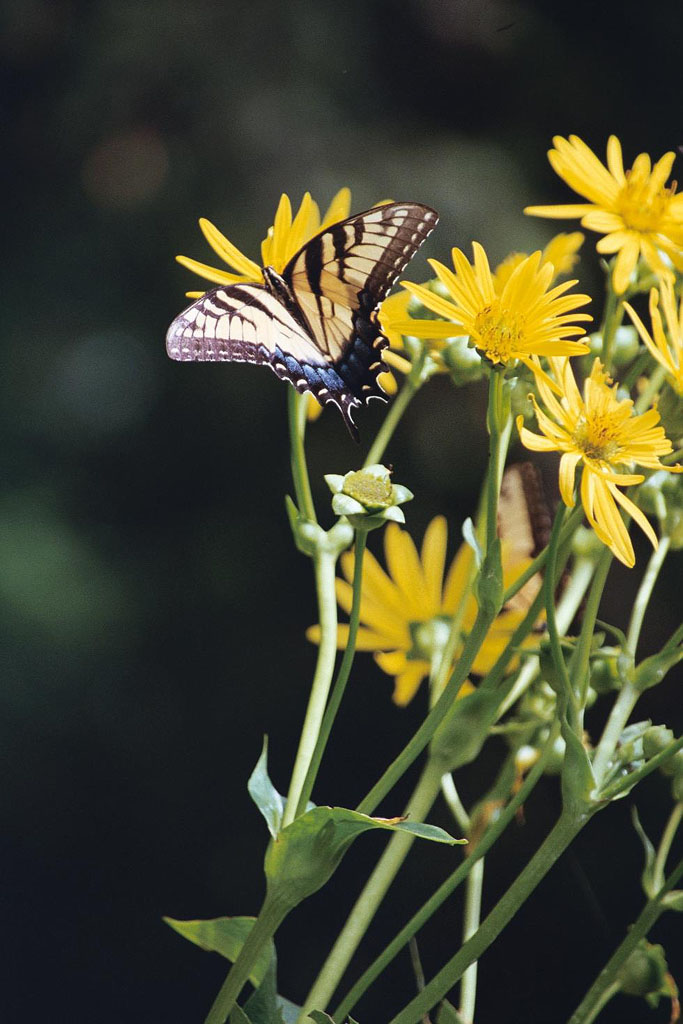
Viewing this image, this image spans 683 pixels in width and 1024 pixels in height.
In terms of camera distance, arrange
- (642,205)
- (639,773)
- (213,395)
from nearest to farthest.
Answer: (639,773) → (642,205) → (213,395)

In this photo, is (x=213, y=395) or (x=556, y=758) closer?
(x=556, y=758)

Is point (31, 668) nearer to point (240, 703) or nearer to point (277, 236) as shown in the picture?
point (240, 703)

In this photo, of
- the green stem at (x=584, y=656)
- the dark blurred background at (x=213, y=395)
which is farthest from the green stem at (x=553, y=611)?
the dark blurred background at (x=213, y=395)

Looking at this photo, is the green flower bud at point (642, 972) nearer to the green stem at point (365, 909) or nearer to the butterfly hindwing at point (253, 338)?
the green stem at point (365, 909)

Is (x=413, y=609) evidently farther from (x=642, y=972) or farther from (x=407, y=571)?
(x=642, y=972)

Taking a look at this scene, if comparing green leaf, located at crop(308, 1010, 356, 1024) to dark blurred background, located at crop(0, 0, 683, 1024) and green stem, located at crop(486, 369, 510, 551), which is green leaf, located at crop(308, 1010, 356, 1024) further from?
dark blurred background, located at crop(0, 0, 683, 1024)

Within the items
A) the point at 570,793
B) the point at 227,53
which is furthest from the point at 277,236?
the point at 227,53

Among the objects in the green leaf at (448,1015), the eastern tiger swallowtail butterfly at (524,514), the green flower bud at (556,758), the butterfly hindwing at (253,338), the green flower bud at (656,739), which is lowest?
the green leaf at (448,1015)

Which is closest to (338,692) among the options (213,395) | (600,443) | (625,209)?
(600,443)
